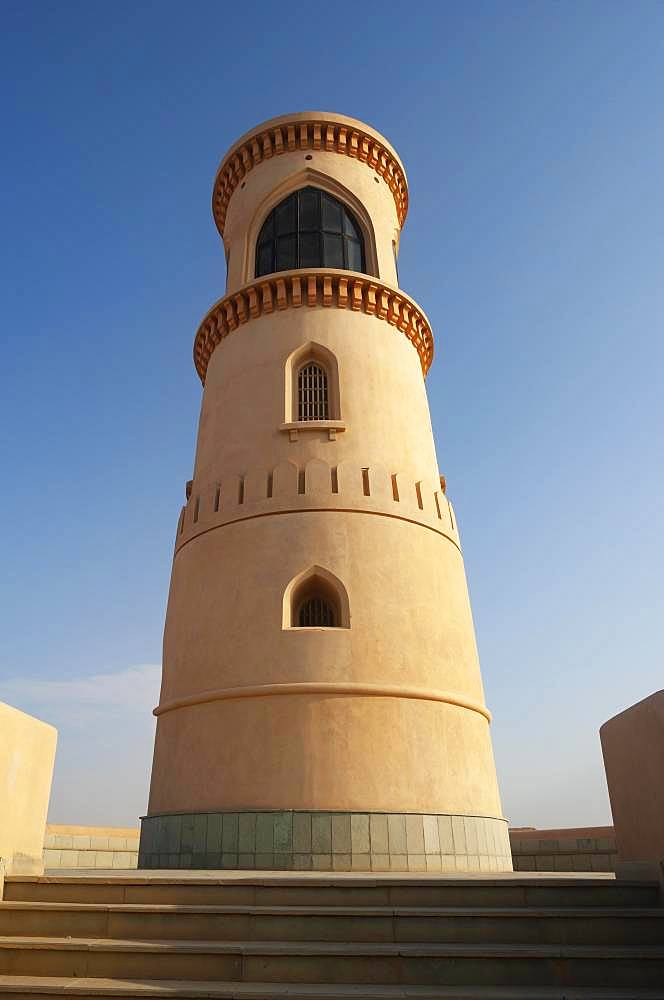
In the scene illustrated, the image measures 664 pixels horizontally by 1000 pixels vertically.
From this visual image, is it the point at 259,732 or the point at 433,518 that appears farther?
the point at 433,518

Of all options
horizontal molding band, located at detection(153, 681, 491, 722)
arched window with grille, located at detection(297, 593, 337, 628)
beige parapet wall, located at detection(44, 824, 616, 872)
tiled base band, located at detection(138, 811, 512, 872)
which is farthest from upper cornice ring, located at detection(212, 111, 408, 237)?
beige parapet wall, located at detection(44, 824, 616, 872)

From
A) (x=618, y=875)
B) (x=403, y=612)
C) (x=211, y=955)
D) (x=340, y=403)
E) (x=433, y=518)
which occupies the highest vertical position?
(x=340, y=403)

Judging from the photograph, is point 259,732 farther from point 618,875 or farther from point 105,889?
point 618,875

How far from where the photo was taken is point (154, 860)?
37.5 feet

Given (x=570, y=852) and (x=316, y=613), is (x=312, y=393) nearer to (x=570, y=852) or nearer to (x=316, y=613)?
(x=316, y=613)

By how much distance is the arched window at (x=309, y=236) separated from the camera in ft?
53.7

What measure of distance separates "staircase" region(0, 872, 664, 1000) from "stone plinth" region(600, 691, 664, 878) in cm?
50

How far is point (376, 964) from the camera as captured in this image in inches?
222

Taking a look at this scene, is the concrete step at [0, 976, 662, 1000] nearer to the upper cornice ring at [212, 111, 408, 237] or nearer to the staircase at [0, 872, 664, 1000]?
the staircase at [0, 872, 664, 1000]

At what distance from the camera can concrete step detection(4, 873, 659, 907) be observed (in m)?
6.50

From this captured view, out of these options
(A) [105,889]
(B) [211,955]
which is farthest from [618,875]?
(A) [105,889]

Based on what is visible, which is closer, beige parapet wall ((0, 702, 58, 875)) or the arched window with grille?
beige parapet wall ((0, 702, 58, 875))

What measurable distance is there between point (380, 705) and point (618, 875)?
4959 mm

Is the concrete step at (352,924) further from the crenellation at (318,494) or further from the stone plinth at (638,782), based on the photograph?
the crenellation at (318,494)
